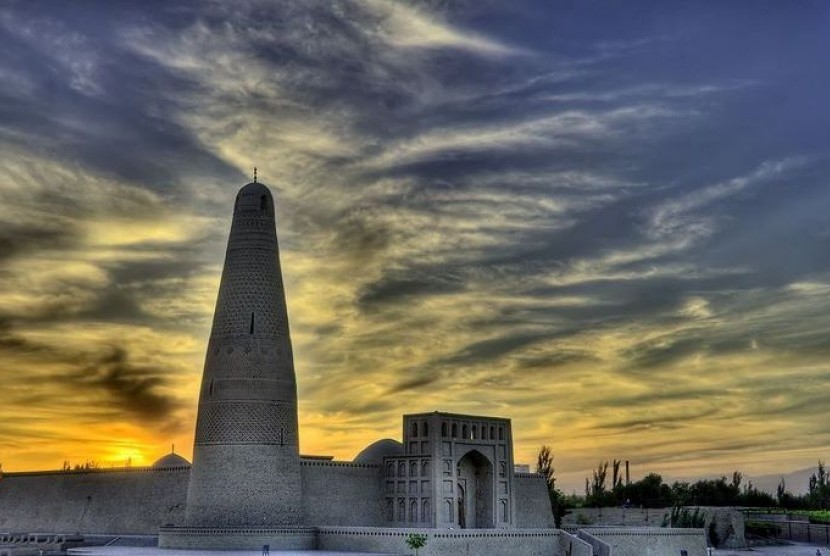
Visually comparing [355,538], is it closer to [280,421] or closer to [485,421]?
[280,421]

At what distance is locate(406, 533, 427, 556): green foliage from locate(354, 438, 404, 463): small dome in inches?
313

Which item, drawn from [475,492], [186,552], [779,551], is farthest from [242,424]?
[779,551]

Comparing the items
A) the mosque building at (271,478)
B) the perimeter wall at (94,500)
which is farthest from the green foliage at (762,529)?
the perimeter wall at (94,500)

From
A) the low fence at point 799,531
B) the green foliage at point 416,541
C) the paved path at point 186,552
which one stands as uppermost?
the low fence at point 799,531

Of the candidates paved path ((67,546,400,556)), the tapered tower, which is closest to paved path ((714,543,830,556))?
paved path ((67,546,400,556))

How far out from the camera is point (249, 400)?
32.3 metres

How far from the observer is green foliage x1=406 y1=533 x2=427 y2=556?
100ft

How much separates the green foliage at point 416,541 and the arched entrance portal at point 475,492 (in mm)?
7704

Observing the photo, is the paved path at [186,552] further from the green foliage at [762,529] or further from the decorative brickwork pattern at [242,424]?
the green foliage at [762,529]

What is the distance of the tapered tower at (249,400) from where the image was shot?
31.6 meters

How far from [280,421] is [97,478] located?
36.7 feet

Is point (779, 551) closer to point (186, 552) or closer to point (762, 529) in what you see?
point (762, 529)

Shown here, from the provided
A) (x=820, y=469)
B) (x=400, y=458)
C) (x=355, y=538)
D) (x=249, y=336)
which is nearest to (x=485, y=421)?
(x=400, y=458)

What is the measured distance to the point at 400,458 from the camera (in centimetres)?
3769
